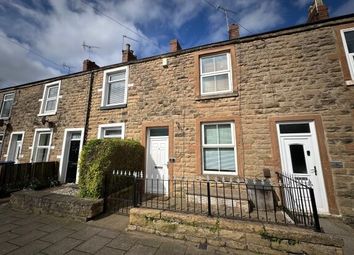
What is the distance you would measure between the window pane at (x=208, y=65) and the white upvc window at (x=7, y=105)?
41.6ft

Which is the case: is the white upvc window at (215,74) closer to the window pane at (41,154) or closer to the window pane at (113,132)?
the window pane at (113,132)

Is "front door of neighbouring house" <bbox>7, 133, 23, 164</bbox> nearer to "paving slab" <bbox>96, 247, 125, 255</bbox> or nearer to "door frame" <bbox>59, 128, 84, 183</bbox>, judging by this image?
"door frame" <bbox>59, 128, 84, 183</bbox>

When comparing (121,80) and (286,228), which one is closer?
(286,228)

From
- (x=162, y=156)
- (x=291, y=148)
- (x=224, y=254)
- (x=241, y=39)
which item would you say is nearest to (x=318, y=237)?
(x=224, y=254)

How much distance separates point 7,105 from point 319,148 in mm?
17101

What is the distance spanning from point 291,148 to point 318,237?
124 inches

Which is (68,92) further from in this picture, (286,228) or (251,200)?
(286,228)

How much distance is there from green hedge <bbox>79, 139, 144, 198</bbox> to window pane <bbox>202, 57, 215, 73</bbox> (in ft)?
14.3

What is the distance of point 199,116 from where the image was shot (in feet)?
21.3

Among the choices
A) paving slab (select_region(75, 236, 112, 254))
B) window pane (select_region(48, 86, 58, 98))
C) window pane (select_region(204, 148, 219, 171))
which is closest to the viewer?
paving slab (select_region(75, 236, 112, 254))

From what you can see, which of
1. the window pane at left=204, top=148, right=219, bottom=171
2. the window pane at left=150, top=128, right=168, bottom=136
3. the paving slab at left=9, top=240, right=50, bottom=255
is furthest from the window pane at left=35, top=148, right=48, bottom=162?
the window pane at left=204, top=148, right=219, bottom=171

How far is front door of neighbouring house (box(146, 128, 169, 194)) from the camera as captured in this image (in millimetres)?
6828

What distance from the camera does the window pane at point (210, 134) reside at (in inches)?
248

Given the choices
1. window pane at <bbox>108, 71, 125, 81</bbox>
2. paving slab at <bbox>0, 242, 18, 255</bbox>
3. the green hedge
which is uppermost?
window pane at <bbox>108, 71, 125, 81</bbox>
